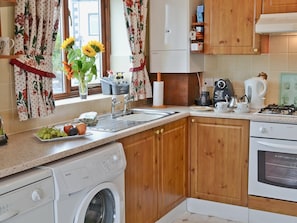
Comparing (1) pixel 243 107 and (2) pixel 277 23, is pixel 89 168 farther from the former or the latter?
(2) pixel 277 23

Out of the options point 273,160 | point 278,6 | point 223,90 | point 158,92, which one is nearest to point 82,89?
point 158,92

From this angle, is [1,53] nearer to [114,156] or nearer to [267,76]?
[114,156]

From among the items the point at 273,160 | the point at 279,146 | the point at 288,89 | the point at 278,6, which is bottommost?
the point at 273,160

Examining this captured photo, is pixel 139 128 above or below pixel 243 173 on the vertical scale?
above

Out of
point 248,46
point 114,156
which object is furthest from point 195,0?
point 114,156

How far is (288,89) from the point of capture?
3.64 m

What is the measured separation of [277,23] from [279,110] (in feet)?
2.31

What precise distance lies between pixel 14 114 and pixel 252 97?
2116 mm

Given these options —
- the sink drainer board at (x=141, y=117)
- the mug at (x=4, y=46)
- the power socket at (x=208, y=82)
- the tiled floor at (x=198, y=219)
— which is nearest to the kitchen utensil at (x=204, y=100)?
the power socket at (x=208, y=82)

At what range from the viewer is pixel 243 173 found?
3354mm

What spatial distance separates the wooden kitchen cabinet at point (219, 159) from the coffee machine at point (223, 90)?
17.3 inches

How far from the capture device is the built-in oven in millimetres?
3075

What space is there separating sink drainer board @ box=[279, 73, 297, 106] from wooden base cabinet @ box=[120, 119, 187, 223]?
0.96 metres

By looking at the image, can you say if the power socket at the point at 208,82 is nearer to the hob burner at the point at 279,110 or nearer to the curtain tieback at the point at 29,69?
the hob burner at the point at 279,110
